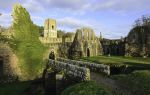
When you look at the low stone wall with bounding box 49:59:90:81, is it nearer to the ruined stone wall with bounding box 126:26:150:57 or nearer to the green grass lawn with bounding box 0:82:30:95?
the green grass lawn with bounding box 0:82:30:95

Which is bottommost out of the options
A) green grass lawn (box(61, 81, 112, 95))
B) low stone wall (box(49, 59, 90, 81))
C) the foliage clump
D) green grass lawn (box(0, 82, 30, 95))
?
green grass lawn (box(0, 82, 30, 95))

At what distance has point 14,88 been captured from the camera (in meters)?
27.6

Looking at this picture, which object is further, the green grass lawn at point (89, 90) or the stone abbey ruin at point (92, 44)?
the stone abbey ruin at point (92, 44)

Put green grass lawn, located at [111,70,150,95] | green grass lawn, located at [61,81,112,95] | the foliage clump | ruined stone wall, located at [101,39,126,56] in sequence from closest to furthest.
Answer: green grass lawn, located at [61,81,112,95], green grass lawn, located at [111,70,150,95], the foliage clump, ruined stone wall, located at [101,39,126,56]

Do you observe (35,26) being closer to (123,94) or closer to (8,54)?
(8,54)

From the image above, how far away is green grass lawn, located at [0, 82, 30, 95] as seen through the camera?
86.9 feet

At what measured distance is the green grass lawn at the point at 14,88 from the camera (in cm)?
2648

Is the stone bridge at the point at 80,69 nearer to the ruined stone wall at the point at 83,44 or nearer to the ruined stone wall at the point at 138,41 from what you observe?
the ruined stone wall at the point at 83,44

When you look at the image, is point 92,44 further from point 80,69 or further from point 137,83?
point 137,83

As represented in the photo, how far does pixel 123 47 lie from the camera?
155 feet

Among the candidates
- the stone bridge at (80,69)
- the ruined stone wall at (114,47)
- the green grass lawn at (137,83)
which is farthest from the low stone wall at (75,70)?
the ruined stone wall at (114,47)

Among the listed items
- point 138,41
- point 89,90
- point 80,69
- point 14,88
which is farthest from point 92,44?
point 89,90

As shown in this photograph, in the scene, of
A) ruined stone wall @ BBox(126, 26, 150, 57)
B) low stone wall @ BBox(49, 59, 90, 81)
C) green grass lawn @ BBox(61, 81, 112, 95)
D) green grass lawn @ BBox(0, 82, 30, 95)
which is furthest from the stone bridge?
ruined stone wall @ BBox(126, 26, 150, 57)

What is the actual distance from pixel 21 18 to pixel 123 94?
18156mm
